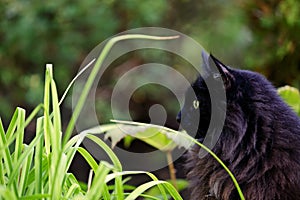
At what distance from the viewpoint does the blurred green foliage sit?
11.1 feet

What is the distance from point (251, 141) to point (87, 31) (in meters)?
2.19

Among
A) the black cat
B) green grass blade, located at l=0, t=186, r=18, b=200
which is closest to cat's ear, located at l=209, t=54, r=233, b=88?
the black cat

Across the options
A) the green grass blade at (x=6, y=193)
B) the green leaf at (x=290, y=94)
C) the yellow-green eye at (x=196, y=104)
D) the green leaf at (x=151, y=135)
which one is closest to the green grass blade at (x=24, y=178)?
the green grass blade at (x=6, y=193)

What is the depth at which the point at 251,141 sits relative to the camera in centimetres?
Answer: 152

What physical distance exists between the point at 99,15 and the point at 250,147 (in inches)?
82.4

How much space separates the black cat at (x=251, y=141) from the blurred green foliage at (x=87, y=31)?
154 cm

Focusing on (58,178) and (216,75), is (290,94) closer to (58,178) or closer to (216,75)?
(216,75)

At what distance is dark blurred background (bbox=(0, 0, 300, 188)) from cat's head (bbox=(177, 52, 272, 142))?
57.0 inches

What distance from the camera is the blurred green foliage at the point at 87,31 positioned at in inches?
133

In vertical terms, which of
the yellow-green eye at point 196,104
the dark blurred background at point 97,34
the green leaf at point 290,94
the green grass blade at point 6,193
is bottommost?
the green grass blade at point 6,193

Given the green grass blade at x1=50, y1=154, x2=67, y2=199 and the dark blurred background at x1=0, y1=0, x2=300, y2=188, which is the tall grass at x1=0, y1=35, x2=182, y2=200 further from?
the dark blurred background at x1=0, y1=0, x2=300, y2=188

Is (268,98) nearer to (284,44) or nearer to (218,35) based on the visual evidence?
(284,44)

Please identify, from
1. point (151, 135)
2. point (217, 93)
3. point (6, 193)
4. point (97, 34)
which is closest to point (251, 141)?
point (217, 93)

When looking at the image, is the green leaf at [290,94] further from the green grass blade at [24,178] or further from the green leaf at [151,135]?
the green grass blade at [24,178]
